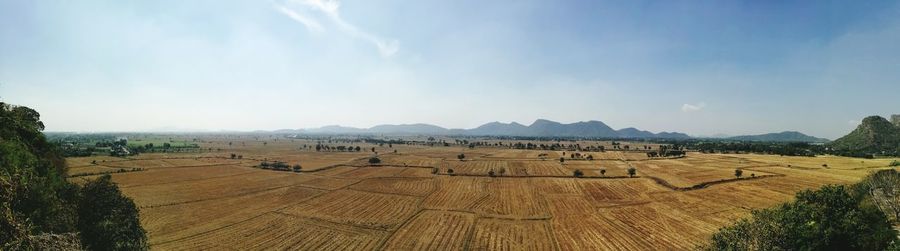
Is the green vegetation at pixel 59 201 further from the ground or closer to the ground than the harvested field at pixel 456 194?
further from the ground

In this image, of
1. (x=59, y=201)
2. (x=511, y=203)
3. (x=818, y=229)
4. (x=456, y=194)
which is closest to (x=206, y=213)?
(x=59, y=201)

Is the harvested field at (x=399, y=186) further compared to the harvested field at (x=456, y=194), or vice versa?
the harvested field at (x=399, y=186)

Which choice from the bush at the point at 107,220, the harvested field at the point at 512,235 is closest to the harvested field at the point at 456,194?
the harvested field at the point at 512,235

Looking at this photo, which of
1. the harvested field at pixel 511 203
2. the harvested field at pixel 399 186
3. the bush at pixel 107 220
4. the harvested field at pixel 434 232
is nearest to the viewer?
the bush at pixel 107 220

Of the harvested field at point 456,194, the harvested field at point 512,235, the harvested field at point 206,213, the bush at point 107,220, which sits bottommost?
the harvested field at point 512,235

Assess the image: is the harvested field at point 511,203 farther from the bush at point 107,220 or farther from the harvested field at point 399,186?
the bush at point 107,220

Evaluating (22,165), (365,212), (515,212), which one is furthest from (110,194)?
(515,212)

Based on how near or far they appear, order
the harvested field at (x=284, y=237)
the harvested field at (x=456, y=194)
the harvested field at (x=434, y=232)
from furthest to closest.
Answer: the harvested field at (x=456, y=194)
the harvested field at (x=434, y=232)
the harvested field at (x=284, y=237)
